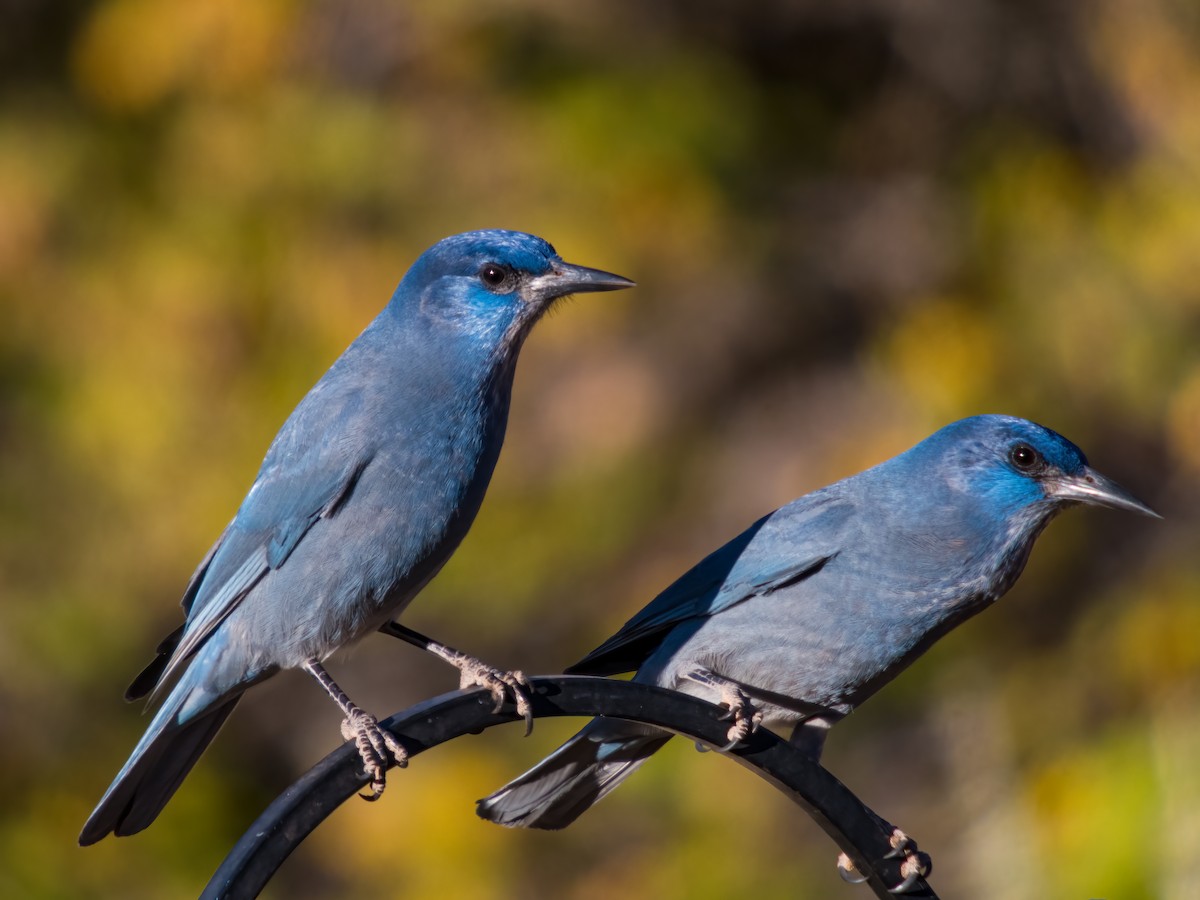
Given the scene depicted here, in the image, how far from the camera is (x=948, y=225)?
6.69 metres

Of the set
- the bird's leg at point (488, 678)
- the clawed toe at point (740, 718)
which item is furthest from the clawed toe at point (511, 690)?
the clawed toe at point (740, 718)

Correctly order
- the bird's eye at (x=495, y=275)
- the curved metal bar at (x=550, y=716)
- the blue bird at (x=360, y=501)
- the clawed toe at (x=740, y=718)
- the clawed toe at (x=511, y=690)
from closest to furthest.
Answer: the curved metal bar at (x=550, y=716) → the clawed toe at (x=511, y=690) → the clawed toe at (x=740, y=718) → the blue bird at (x=360, y=501) → the bird's eye at (x=495, y=275)

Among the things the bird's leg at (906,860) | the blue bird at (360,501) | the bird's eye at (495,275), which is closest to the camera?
the bird's leg at (906,860)

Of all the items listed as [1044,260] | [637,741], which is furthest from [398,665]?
[637,741]

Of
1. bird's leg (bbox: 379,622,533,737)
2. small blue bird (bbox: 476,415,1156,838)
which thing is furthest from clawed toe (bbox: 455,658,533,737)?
small blue bird (bbox: 476,415,1156,838)

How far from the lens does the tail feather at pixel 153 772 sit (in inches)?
121

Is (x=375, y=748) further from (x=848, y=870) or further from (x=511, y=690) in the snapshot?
(x=848, y=870)

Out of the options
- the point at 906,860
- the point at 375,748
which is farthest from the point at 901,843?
the point at 375,748

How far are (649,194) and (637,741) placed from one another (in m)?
3.04

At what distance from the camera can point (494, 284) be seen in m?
3.28

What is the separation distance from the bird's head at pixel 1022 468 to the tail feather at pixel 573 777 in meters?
0.92

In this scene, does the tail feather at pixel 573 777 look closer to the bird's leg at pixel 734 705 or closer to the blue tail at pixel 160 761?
the bird's leg at pixel 734 705

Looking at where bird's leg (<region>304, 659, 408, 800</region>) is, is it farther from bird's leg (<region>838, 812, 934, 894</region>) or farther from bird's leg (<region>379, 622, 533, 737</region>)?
bird's leg (<region>838, 812, 934, 894</region>)

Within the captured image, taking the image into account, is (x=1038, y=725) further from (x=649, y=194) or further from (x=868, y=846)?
(x=868, y=846)
